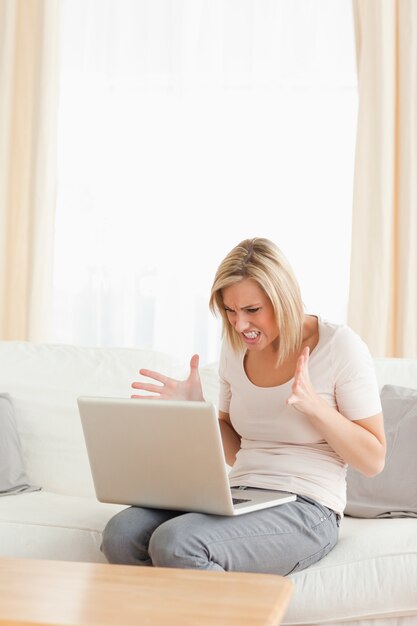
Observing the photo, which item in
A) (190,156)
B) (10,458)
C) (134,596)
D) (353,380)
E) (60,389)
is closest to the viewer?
(134,596)

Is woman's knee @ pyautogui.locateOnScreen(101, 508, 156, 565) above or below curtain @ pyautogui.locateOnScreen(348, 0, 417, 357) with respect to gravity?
below

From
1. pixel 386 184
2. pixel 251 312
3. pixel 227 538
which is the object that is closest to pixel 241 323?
pixel 251 312

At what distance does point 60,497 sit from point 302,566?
3.00ft

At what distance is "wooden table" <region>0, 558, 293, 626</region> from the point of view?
1419 millimetres

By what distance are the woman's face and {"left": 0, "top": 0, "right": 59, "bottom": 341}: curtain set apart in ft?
5.68

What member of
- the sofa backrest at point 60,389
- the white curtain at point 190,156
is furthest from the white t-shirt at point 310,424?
the white curtain at point 190,156

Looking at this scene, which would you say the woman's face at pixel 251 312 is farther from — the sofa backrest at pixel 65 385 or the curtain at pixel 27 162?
the curtain at pixel 27 162

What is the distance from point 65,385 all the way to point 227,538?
117cm

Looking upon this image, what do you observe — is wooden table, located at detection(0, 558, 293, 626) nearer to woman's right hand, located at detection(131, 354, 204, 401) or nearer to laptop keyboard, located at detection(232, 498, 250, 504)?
laptop keyboard, located at detection(232, 498, 250, 504)

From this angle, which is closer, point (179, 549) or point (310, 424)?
point (179, 549)

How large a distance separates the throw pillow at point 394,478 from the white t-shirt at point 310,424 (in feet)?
1.11

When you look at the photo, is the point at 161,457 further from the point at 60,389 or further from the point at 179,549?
the point at 60,389

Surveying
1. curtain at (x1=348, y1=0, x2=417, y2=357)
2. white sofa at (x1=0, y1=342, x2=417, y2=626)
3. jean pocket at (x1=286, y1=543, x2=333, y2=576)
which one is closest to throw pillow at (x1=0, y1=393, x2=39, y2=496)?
white sofa at (x1=0, y1=342, x2=417, y2=626)

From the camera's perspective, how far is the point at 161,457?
1934mm
